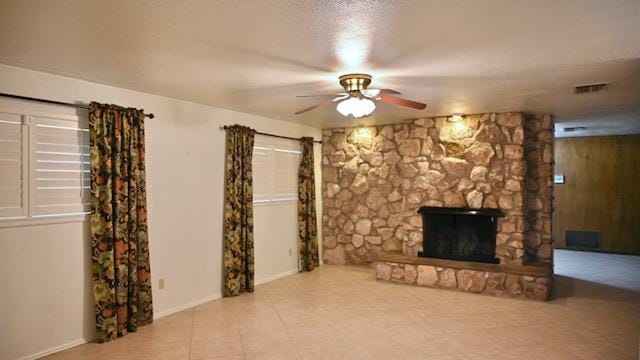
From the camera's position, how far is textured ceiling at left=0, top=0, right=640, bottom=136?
2.14 meters

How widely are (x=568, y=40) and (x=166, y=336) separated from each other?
407cm

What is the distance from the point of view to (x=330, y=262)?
280 inches

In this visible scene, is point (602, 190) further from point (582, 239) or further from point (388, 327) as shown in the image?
point (388, 327)

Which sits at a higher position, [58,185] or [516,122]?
[516,122]

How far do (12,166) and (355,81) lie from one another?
287 cm

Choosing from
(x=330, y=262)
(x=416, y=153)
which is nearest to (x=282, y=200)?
(x=330, y=262)

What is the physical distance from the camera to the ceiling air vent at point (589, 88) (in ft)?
12.4

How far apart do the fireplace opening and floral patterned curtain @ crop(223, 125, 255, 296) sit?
251 cm

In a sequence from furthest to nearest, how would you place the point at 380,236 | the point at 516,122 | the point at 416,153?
the point at 380,236 → the point at 416,153 → the point at 516,122

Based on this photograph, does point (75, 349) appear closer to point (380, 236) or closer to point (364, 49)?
point (364, 49)

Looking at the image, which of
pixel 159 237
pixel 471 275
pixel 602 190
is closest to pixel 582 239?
pixel 602 190

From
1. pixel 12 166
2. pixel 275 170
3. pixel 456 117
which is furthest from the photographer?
pixel 275 170

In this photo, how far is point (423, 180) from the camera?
236 inches

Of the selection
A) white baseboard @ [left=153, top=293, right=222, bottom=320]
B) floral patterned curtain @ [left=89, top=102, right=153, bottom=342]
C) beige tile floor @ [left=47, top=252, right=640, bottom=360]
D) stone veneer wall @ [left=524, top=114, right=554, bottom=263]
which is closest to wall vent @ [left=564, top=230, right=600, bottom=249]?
beige tile floor @ [left=47, top=252, right=640, bottom=360]
